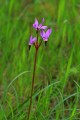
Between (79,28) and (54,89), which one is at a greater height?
(79,28)

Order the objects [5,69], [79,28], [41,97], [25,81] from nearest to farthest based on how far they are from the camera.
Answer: [41,97]
[25,81]
[5,69]
[79,28]

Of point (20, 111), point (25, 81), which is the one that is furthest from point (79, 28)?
point (20, 111)

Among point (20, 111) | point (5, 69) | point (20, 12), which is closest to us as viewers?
point (20, 111)

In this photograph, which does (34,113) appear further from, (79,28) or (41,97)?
(79,28)

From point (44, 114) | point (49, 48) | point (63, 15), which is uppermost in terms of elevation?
point (63, 15)

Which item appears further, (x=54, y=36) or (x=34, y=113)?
(x=54, y=36)

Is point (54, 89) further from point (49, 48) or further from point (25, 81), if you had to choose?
point (49, 48)
